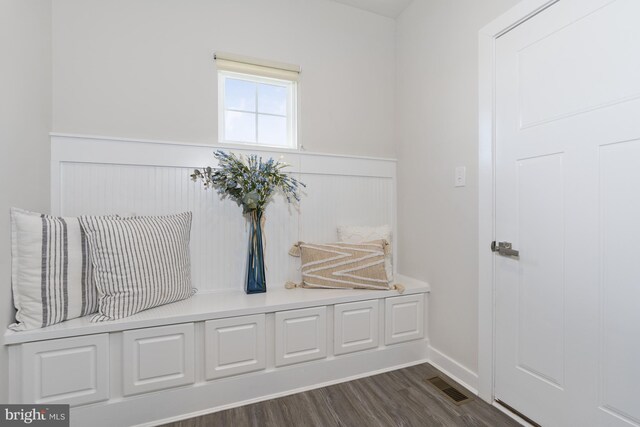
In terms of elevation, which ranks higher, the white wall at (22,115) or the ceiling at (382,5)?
the ceiling at (382,5)

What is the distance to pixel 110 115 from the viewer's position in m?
1.76

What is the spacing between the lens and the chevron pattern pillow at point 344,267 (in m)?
1.93

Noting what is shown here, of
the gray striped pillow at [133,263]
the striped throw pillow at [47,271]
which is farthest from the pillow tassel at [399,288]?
the striped throw pillow at [47,271]

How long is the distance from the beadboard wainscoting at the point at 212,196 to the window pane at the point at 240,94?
0.38m

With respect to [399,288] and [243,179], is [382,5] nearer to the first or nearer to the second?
[243,179]

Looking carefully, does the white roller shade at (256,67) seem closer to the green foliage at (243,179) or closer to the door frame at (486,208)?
the green foliage at (243,179)

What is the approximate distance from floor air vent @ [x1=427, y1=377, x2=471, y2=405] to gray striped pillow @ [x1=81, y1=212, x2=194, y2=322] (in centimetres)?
161

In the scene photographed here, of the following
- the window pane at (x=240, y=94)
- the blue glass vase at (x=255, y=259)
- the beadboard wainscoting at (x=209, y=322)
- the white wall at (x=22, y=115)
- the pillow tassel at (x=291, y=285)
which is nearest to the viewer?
the white wall at (x=22, y=115)

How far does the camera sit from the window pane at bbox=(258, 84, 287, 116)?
2176mm

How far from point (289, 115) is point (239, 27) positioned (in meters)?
0.66

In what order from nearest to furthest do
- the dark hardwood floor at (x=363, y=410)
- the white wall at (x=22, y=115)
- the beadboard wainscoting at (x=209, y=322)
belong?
the white wall at (x=22, y=115), the beadboard wainscoting at (x=209, y=322), the dark hardwood floor at (x=363, y=410)

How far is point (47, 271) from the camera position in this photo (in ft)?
4.37

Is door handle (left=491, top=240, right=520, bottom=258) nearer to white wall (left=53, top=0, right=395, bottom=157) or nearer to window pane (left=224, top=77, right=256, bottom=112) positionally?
white wall (left=53, top=0, right=395, bottom=157)

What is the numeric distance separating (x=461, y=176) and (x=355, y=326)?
1143 millimetres
